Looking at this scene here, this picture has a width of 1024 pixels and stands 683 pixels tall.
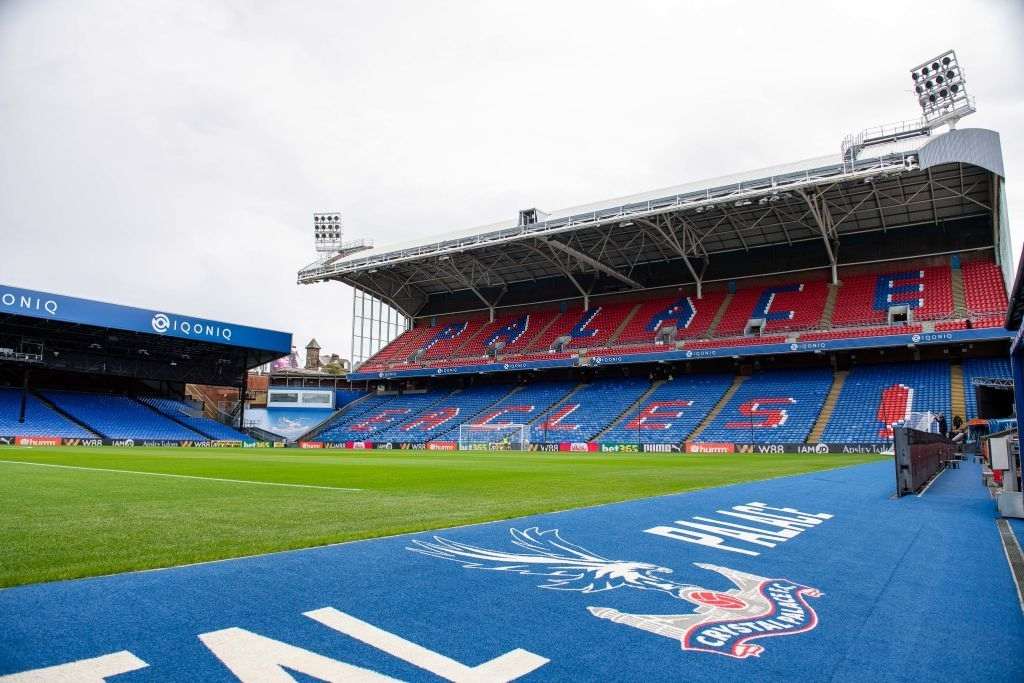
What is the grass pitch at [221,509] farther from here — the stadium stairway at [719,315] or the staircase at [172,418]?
the staircase at [172,418]

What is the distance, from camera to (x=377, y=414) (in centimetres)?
5653

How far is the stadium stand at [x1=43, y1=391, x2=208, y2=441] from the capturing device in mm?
47250

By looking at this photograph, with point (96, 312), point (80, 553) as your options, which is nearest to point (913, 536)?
point (80, 553)

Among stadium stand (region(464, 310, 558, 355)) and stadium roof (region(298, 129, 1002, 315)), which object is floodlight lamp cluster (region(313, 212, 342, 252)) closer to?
stadium roof (region(298, 129, 1002, 315))

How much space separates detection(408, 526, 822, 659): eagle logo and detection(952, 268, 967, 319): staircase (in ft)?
134

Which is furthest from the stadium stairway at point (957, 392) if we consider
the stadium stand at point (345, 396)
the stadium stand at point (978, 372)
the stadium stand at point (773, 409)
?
the stadium stand at point (345, 396)

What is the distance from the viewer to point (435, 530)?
6266 mm

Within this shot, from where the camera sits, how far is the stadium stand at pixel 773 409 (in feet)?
117

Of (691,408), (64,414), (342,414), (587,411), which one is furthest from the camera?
(342,414)

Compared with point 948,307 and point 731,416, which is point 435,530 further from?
point 948,307

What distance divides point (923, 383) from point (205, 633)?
4186 centimetres

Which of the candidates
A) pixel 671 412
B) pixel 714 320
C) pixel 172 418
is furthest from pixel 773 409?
pixel 172 418

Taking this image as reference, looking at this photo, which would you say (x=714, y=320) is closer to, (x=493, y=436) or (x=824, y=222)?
(x=824, y=222)

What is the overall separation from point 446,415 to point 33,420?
29401 millimetres
